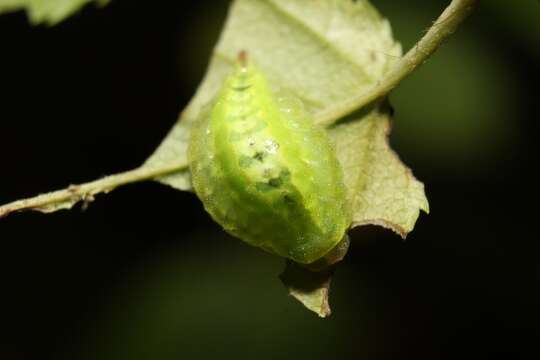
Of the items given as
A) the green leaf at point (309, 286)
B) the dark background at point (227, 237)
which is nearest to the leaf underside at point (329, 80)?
the green leaf at point (309, 286)

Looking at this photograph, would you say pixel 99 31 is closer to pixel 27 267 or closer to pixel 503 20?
pixel 27 267

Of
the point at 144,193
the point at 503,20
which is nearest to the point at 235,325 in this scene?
the point at 144,193

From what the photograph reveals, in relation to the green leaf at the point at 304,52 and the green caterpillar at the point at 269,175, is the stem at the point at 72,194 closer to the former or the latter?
the green leaf at the point at 304,52

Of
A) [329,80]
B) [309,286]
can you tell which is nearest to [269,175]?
[309,286]

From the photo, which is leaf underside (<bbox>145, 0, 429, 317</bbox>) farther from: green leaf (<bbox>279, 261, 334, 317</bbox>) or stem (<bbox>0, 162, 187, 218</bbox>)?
stem (<bbox>0, 162, 187, 218</bbox>)

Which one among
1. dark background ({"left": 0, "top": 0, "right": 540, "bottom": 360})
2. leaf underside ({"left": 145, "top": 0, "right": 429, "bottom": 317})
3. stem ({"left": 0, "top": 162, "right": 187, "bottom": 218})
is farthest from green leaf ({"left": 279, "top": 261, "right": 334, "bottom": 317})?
dark background ({"left": 0, "top": 0, "right": 540, "bottom": 360})

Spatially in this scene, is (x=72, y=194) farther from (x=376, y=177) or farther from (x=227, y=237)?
(x=227, y=237)
